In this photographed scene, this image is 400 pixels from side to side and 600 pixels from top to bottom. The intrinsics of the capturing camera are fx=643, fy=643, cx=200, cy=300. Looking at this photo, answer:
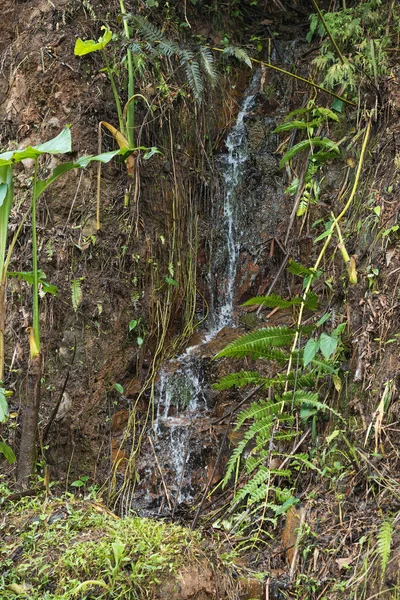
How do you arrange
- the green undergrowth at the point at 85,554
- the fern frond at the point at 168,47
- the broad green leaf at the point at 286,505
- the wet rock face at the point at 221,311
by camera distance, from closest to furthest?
the green undergrowth at the point at 85,554 < the broad green leaf at the point at 286,505 < the wet rock face at the point at 221,311 < the fern frond at the point at 168,47

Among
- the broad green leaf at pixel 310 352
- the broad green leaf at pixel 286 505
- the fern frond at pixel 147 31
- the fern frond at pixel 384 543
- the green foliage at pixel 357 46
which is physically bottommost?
the broad green leaf at pixel 286 505

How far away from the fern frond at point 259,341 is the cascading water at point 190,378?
1.06m

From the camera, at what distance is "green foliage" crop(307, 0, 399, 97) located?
4.78 metres

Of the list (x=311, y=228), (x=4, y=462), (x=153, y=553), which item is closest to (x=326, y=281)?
(x=311, y=228)

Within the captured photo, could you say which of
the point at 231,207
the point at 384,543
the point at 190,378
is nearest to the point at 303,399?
the point at 384,543

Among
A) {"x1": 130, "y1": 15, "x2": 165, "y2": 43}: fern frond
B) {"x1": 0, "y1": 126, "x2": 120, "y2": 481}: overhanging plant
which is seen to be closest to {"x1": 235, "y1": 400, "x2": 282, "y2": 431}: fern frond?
{"x1": 0, "y1": 126, "x2": 120, "y2": 481}: overhanging plant

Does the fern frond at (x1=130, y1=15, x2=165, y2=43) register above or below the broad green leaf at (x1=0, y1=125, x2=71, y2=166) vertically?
above

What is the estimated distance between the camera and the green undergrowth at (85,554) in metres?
3.02

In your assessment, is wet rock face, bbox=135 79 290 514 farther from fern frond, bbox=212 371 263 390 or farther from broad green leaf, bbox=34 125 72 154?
broad green leaf, bbox=34 125 72 154

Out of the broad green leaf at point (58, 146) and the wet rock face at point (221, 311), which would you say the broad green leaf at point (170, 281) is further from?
the broad green leaf at point (58, 146)

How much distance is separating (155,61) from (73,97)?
2.48 ft

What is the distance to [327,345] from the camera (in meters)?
3.64

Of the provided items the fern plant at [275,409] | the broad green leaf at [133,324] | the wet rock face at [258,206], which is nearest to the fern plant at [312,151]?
the wet rock face at [258,206]

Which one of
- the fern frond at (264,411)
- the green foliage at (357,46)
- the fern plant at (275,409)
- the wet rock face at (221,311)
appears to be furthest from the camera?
the green foliage at (357,46)
